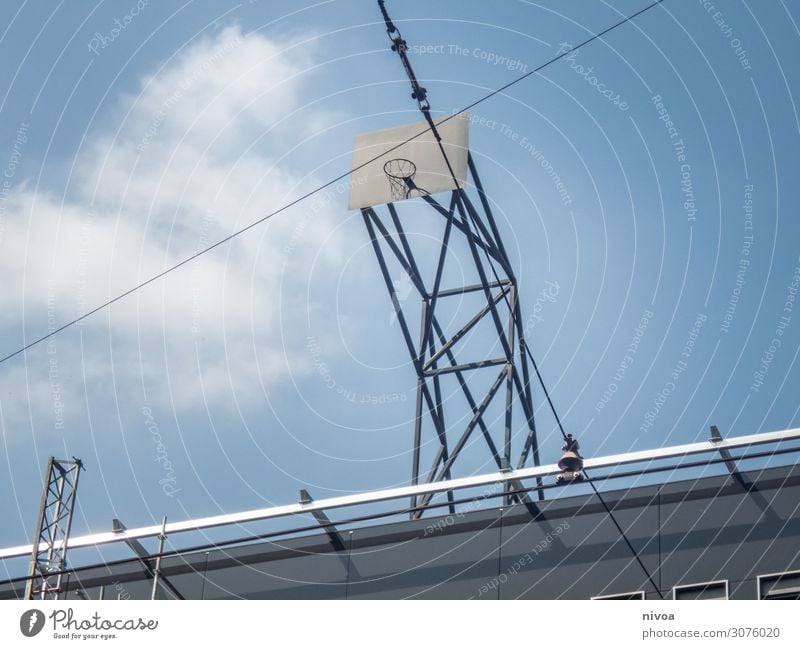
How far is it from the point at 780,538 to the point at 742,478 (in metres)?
1.43

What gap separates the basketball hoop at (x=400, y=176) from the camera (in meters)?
30.0

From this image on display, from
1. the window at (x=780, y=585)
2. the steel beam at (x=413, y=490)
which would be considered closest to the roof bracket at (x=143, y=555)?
the steel beam at (x=413, y=490)

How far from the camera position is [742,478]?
2488cm

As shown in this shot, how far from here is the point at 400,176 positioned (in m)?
30.1

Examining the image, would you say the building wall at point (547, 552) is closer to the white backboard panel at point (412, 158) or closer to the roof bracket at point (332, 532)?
the roof bracket at point (332, 532)

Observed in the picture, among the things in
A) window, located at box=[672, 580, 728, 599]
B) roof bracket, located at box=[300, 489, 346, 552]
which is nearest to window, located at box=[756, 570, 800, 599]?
window, located at box=[672, 580, 728, 599]

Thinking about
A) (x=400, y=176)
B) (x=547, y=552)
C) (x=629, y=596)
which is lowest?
(x=629, y=596)

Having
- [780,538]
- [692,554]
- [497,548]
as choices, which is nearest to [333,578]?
[497,548]
